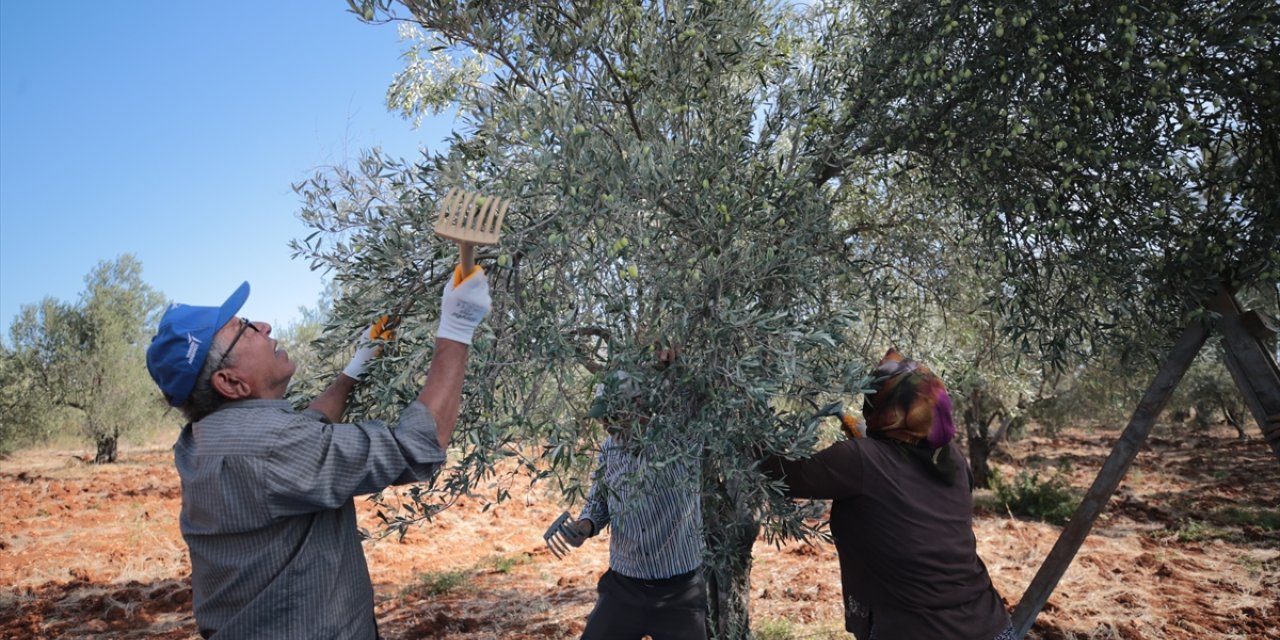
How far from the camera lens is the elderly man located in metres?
2.54

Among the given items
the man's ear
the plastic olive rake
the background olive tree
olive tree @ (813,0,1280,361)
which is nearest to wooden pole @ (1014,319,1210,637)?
olive tree @ (813,0,1280,361)

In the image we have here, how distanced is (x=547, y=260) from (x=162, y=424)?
2953 centimetres

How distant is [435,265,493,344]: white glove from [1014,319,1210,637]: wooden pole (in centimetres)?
459

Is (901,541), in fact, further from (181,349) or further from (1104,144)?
(181,349)

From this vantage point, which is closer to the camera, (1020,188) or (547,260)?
(547,260)

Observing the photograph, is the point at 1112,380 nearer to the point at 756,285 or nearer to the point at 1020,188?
the point at 1020,188

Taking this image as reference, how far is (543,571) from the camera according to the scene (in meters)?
11.8

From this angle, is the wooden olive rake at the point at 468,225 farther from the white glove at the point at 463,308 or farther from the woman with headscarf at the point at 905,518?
the woman with headscarf at the point at 905,518

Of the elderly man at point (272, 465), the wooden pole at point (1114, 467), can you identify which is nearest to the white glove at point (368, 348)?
the elderly man at point (272, 465)

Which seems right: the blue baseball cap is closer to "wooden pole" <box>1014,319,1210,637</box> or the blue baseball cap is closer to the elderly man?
the elderly man

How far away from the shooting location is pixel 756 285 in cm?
384

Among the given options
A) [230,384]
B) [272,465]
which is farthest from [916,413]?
[230,384]

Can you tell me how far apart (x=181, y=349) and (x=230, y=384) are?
19 centimetres

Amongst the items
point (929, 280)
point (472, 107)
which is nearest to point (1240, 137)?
point (929, 280)
